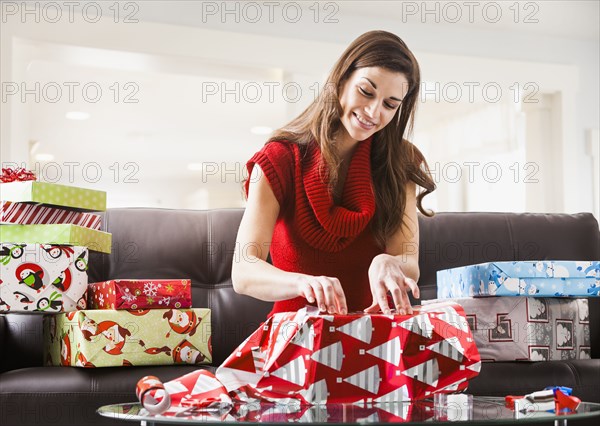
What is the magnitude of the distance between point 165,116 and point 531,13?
281 centimetres

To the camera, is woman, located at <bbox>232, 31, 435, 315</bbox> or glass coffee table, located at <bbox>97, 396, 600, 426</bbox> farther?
woman, located at <bbox>232, 31, 435, 315</bbox>

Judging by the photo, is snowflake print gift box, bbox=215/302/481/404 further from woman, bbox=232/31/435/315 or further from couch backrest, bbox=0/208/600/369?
couch backrest, bbox=0/208/600/369

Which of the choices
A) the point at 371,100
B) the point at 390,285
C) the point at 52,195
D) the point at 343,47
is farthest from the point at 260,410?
the point at 343,47

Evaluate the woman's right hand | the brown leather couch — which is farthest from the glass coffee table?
the brown leather couch

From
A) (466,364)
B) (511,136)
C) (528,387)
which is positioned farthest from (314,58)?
(466,364)

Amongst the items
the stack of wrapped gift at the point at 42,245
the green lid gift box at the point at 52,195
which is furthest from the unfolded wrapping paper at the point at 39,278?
the green lid gift box at the point at 52,195

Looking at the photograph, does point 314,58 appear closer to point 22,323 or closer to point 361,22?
point 361,22

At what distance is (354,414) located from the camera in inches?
35.4

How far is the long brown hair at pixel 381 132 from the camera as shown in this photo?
A: 5.12 feet

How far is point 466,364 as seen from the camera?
3.37ft

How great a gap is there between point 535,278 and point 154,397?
1280 mm

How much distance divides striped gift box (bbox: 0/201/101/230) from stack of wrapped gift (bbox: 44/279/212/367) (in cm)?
18

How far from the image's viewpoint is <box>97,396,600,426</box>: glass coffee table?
33.8 inches

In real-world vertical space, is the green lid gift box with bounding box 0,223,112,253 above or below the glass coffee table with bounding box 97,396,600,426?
above
